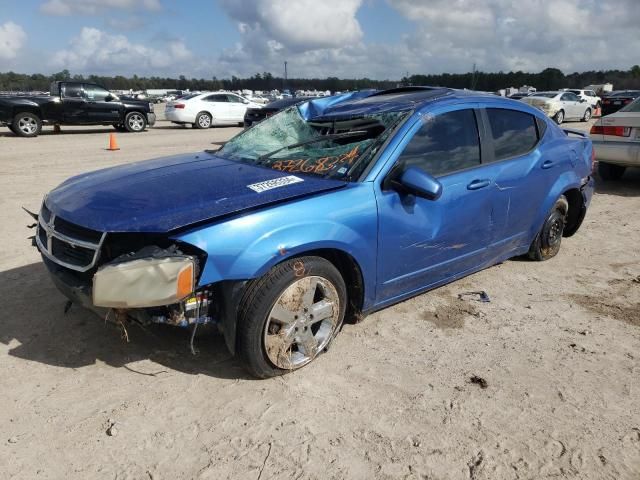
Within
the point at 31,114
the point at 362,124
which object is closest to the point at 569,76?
the point at 31,114

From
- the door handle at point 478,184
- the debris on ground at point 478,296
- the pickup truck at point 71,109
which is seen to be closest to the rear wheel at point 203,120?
the pickup truck at point 71,109

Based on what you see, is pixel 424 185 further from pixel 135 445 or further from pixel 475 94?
pixel 135 445

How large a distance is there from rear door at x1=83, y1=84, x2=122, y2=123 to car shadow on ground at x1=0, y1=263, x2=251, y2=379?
14787 mm

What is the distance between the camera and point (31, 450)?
2.42 metres

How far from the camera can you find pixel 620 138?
26.7 ft

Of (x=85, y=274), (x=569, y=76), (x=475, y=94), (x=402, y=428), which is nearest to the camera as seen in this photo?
(x=402, y=428)

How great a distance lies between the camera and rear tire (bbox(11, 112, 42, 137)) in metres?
15.5

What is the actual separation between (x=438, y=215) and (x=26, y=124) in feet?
53.3

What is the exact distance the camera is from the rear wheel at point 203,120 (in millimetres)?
20545

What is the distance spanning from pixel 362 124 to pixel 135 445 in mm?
2506

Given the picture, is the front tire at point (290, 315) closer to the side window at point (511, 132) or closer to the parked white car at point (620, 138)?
the side window at point (511, 132)

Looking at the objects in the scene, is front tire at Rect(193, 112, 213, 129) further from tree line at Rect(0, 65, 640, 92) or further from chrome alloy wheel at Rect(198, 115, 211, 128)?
tree line at Rect(0, 65, 640, 92)

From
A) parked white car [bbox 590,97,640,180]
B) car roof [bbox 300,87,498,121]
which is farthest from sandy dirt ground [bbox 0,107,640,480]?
parked white car [bbox 590,97,640,180]

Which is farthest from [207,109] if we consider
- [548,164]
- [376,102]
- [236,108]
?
[548,164]
